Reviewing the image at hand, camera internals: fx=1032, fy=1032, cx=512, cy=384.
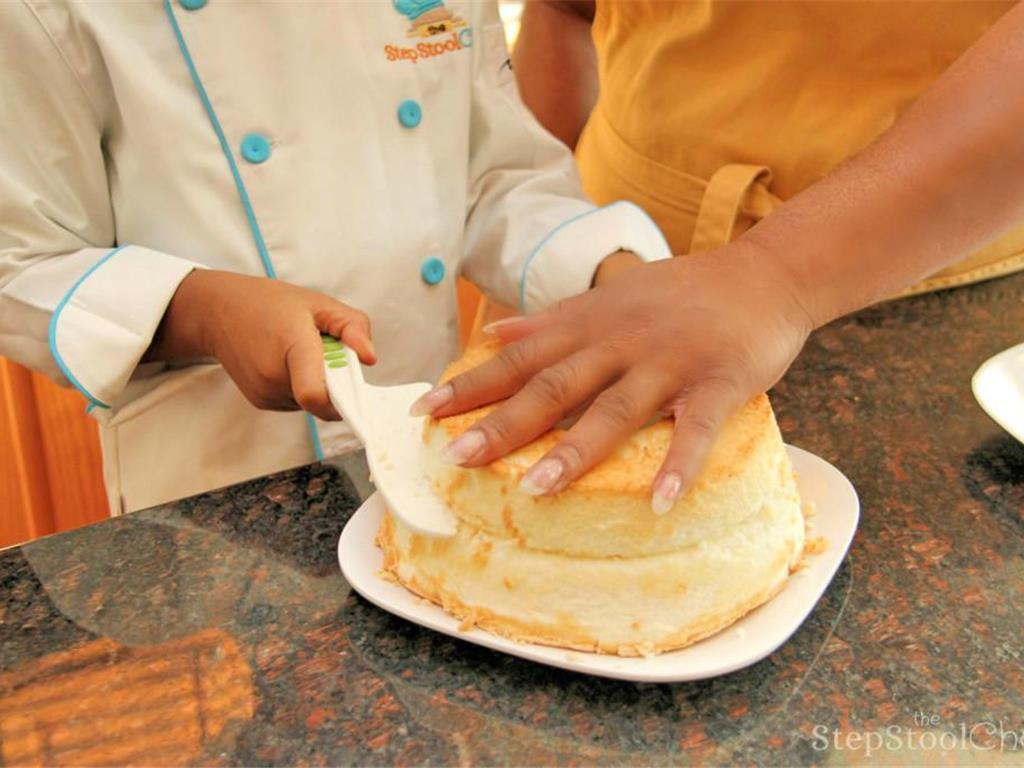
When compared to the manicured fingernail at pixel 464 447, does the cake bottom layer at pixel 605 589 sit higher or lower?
lower

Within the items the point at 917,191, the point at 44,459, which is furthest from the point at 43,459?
the point at 917,191

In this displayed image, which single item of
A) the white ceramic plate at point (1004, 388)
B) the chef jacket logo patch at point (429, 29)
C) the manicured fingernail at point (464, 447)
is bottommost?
the white ceramic plate at point (1004, 388)

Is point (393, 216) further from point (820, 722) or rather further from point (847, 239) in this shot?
point (820, 722)

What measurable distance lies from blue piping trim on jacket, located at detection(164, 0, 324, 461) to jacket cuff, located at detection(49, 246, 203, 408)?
101mm

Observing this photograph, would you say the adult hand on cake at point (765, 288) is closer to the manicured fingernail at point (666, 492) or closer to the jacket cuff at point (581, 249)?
the manicured fingernail at point (666, 492)

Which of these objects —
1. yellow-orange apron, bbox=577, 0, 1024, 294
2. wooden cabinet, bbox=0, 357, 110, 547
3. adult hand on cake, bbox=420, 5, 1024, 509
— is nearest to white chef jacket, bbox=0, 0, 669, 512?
yellow-orange apron, bbox=577, 0, 1024, 294

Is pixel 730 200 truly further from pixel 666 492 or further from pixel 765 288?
pixel 666 492

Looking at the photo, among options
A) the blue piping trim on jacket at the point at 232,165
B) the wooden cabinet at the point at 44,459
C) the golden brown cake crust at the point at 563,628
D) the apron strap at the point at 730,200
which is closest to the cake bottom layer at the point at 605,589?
the golden brown cake crust at the point at 563,628

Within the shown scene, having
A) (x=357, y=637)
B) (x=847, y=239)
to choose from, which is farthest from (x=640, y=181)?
(x=357, y=637)

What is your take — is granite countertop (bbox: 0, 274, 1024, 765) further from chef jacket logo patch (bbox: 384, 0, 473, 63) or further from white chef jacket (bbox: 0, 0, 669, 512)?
chef jacket logo patch (bbox: 384, 0, 473, 63)

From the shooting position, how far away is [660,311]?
26.9 inches

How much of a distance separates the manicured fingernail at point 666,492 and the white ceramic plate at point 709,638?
0.09 metres

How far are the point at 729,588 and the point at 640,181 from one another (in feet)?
2.27

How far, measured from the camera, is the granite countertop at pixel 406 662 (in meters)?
0.56
